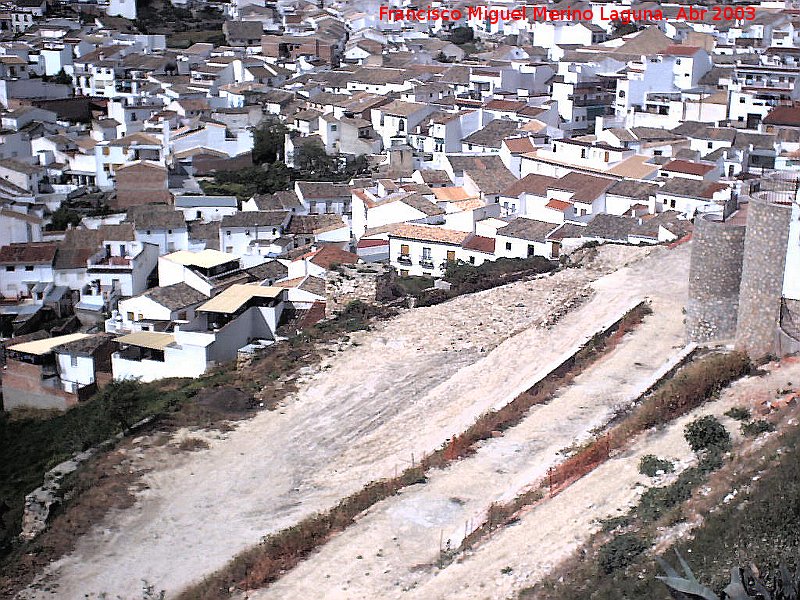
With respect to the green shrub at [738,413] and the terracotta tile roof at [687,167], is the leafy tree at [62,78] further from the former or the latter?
the green shrub at [738,413]

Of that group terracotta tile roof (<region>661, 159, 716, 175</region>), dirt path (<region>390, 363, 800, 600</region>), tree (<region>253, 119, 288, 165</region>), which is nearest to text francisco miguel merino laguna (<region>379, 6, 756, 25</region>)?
tree (<region>253, 119, 288, 165</region>)

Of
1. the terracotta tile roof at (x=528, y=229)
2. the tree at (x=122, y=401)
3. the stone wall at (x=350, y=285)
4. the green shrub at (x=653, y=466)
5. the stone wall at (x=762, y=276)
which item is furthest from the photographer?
the terracotta tile roof at (x=528, y=229)

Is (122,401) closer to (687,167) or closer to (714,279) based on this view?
(714,279)

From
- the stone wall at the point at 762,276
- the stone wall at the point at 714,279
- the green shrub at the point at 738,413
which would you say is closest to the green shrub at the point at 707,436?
the green shrub at the point at 738,413

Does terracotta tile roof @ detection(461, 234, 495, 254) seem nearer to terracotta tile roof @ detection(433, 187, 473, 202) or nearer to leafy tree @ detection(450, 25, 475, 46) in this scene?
terracotta tile roof @ detection(433, 187, 473, 202)

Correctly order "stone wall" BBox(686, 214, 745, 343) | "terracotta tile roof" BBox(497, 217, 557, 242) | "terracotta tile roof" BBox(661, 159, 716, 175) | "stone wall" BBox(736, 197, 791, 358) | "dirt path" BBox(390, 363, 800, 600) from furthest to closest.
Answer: "terracotta tile roof" BBox(661, 159, 716, 175)
"terracotta tile roof" BBox(497, 217, 557, 242)
"stone wall" BBox(686, 214, 745, 343)
"stone wall" BBox(736, 197, 791, 358)
"dirt path" BBox(390, 363, 800, 600)

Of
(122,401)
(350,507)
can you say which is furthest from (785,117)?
(350,507)
